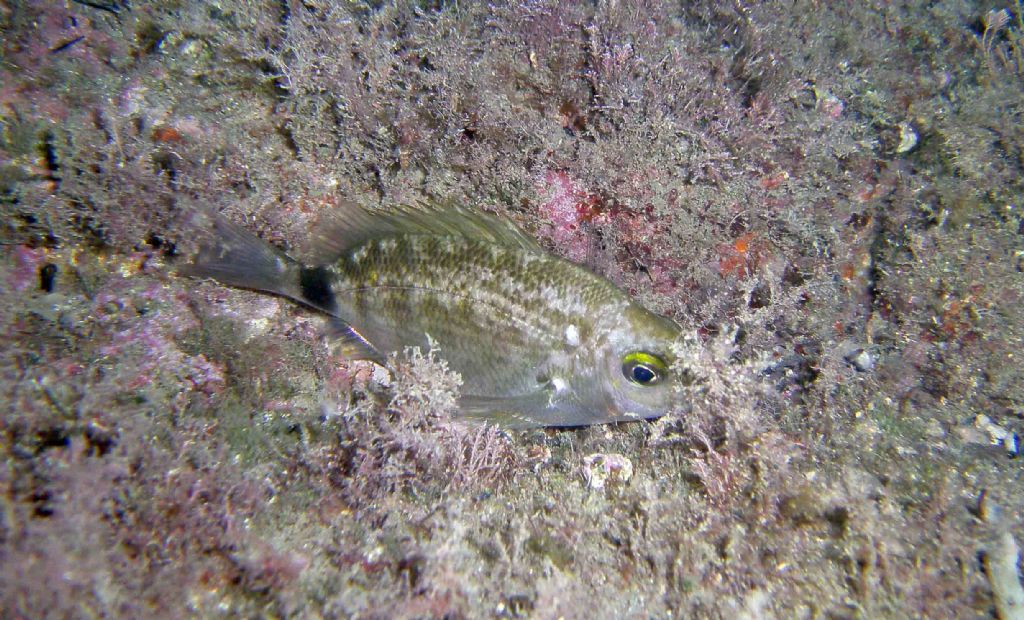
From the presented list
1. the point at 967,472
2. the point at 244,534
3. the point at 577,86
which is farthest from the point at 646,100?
the point at 244,534

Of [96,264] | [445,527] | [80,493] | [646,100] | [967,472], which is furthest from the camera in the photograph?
[646,100]

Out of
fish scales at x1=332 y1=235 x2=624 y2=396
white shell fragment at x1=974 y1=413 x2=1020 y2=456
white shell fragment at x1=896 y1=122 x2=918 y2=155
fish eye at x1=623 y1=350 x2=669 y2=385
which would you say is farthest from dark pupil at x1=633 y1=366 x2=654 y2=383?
white shell fragment at x1=896 y1=122 x2=918 y2=155

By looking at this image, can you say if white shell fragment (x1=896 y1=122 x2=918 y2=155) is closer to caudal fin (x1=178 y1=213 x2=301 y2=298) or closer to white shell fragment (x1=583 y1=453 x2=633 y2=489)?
white shell fragment (x1=583 y1=453 x2=633 y2=489)

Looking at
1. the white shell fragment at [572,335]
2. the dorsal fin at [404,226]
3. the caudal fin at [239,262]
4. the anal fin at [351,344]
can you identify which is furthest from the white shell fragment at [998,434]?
the caudal fin at [239,262]

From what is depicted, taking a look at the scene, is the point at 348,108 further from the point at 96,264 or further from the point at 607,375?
the point at 607,375

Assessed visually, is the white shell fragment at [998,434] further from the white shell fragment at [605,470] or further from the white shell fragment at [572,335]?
the white shell fragment at [572,335]

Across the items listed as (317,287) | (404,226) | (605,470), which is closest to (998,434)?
(605,470)
